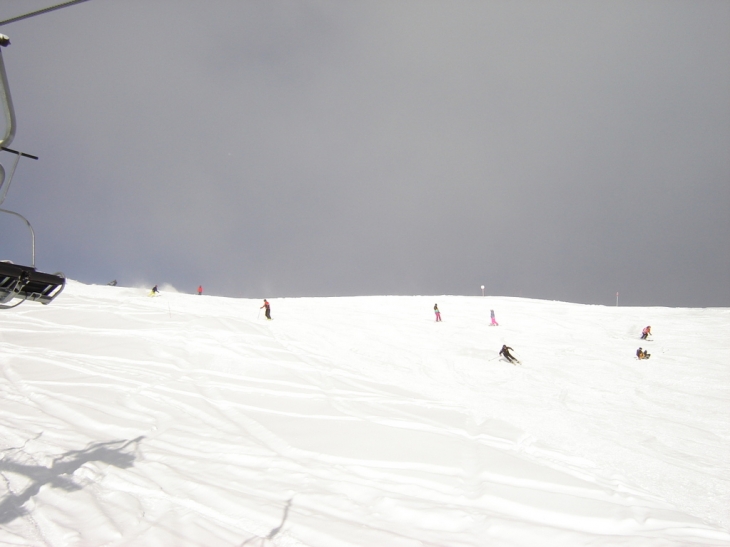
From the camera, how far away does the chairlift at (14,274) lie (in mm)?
4238

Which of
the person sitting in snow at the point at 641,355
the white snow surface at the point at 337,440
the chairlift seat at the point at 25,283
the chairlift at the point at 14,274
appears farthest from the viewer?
the person sitting in snow at the point at 641,355

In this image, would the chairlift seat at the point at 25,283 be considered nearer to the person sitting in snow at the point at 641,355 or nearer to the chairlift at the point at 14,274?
the chairlift at the point at 14,274

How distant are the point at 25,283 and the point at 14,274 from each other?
0.28 metres

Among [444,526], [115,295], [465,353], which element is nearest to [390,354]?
[465,353]

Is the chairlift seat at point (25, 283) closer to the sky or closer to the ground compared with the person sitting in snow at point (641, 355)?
closer to the sky

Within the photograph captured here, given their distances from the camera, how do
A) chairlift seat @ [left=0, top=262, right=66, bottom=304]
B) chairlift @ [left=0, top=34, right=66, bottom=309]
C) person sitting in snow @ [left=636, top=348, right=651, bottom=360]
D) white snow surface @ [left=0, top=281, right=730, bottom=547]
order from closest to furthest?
chairlift @ [left=0, top=34, right=66, bottom=309] → chairlift seat @ [left=0, top=262, right=66, bottom=304] → white snow surface @ [left=0, top=281, right=730, bottom=547] → person sitting in snow @ [left=636, top=348, right=651, bottom=360]

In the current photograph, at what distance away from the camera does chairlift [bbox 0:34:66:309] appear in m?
4.24

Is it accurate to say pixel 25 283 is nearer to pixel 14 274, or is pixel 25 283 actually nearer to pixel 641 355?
pixel 14 274

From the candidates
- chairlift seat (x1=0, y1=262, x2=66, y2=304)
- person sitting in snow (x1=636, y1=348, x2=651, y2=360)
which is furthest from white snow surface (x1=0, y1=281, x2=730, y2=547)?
chairlift seat (x1=0, y1=262, x2=66, y2=304)

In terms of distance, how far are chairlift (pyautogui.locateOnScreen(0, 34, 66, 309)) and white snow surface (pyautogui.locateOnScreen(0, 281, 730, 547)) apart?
9.72 feet

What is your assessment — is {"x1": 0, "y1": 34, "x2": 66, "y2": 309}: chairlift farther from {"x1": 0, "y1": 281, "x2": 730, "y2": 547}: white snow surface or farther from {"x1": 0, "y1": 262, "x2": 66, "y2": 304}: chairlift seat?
{"x1": 0, "y1": 281, "x2": 730, "y2": 547}: white snow surface

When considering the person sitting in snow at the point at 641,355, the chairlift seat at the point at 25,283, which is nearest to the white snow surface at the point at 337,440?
the person sitting in snow at the point at 641,355

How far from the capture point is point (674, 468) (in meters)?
8.31

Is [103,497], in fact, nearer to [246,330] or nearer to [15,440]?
[15,440]
